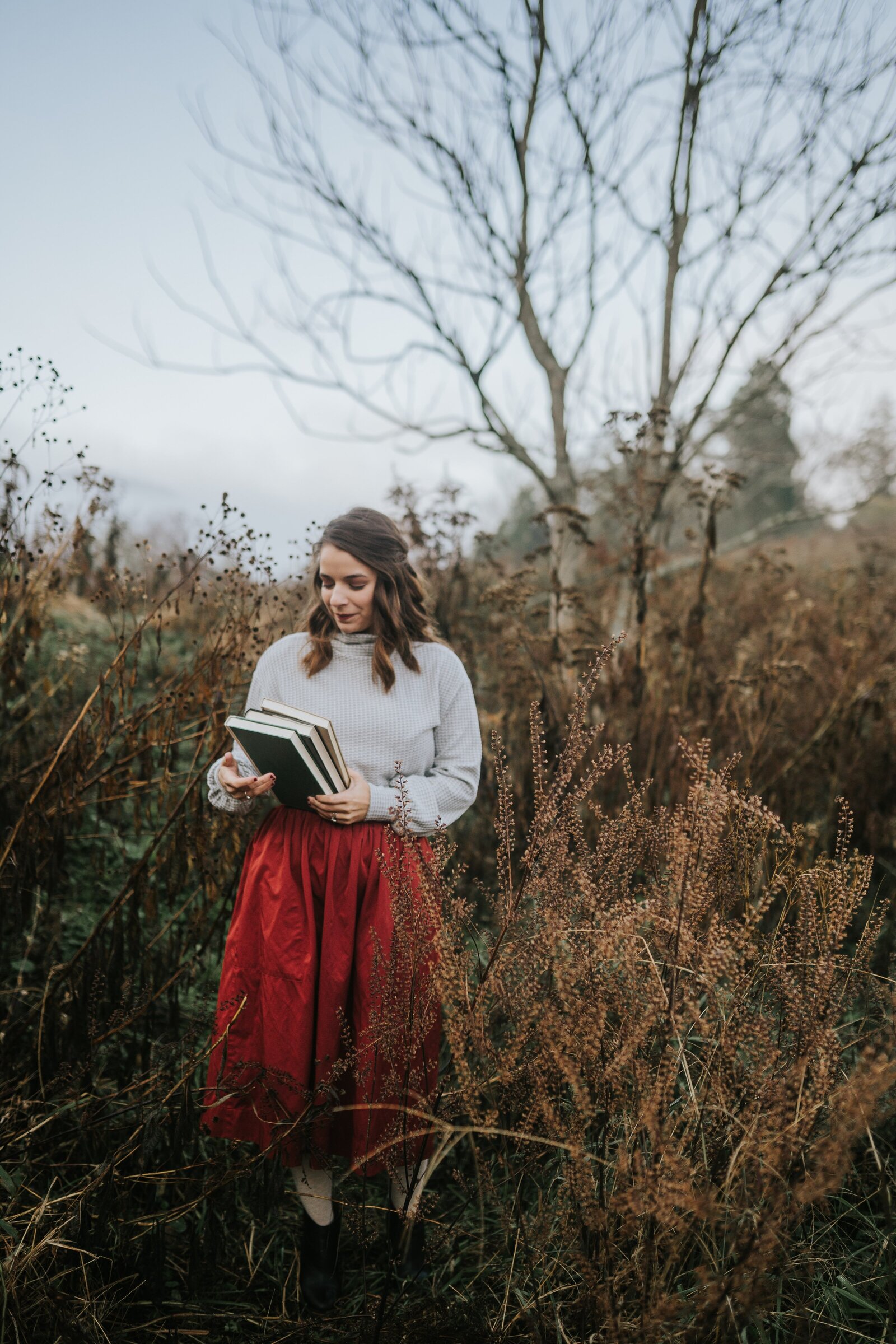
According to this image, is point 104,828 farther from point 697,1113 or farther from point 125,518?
point 125,518

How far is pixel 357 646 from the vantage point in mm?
2180

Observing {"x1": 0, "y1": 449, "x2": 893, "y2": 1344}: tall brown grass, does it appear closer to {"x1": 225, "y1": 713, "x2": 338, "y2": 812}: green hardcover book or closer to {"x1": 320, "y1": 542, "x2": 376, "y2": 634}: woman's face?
{"x1": 225, "y1": 713, "x2": 338, "y2": 812}: green hardcover book

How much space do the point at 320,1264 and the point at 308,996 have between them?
0.69 meters

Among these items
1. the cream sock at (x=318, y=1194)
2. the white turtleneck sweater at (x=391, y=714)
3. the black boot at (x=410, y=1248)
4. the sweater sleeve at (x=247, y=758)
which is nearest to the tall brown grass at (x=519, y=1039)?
the black boot at (x=410, y=1248)

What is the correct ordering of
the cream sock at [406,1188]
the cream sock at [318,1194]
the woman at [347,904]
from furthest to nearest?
the cream sock at [318,1194] → the woman at [347,904] → the cream sock at [406,1188]

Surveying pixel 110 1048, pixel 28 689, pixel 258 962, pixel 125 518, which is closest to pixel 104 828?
pixel 28 689

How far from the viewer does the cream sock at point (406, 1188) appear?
1.58m

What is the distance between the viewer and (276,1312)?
1914 millimetres

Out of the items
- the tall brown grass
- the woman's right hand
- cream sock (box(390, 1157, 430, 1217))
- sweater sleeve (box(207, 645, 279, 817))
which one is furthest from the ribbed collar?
cream sock (box(390, 1157, 430, 1217))

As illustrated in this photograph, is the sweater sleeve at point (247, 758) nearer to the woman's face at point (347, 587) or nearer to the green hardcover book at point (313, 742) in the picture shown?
the green hardcover book at point (313, 742)

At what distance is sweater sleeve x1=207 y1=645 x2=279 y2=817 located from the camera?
2080mm

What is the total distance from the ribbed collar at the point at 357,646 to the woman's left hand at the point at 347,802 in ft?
1.20

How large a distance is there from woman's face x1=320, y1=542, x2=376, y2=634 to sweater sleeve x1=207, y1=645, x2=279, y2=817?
0.26 meters

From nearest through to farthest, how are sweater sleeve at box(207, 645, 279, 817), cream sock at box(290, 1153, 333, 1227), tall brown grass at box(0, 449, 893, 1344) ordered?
tall brown grass at box(0, 449, 893, 1344) < cream sock at box(290, 1153, 333, 1227) < sweater sleeve at box(207, 645, 279, 817)
